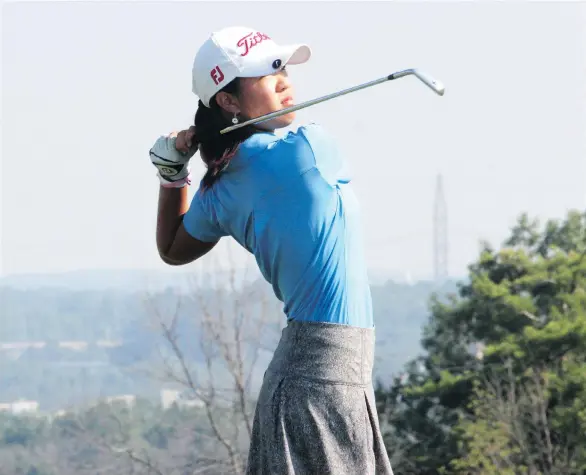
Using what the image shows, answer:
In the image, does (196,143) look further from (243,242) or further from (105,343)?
(105,343)

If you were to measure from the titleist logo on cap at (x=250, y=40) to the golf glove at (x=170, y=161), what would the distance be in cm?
29

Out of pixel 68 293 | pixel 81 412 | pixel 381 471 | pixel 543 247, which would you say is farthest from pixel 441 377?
pixel 381 471

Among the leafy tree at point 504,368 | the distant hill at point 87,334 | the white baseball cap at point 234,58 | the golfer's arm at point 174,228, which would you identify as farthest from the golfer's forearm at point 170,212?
the distant hill at point 87,334

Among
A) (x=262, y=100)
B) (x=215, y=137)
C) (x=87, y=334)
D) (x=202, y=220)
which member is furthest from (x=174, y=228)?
(x=87, y=334)

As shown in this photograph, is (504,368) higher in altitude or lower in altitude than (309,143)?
lower

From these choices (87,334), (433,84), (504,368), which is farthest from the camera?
(87,334)

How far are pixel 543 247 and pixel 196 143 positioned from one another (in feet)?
114

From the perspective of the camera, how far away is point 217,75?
3.39 m

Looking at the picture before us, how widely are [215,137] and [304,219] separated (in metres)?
0.32

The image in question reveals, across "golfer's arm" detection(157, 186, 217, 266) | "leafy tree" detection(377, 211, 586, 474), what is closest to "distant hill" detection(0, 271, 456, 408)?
"leafy tree" detection(377, 211, 586, 474)

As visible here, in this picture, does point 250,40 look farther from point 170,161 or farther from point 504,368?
point 504,368

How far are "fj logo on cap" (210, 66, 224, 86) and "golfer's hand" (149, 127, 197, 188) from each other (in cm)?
16

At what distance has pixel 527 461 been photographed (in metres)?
28.5

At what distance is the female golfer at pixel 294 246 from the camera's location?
3.28 metres
